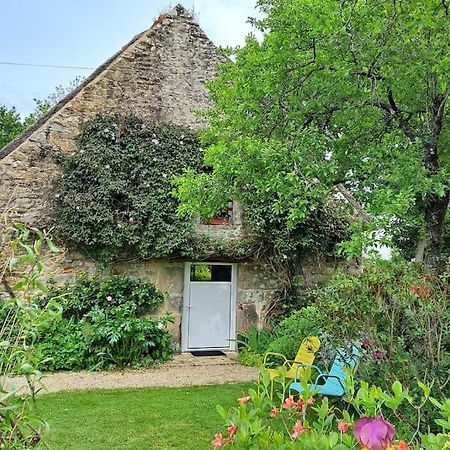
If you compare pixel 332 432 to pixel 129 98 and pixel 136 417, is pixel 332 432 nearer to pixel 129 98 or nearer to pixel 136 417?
pixel 136 417

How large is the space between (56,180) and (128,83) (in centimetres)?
284

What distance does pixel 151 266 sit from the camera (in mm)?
10211

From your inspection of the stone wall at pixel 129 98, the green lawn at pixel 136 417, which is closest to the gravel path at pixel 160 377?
the green lawn at pixel 136 417

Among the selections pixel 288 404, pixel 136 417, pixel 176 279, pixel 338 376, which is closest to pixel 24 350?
pixel 288 404

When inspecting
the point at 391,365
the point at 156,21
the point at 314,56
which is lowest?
the point at 391,365

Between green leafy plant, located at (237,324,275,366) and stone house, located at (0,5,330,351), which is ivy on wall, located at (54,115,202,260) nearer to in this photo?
stone house, located at (0,5,330,351)

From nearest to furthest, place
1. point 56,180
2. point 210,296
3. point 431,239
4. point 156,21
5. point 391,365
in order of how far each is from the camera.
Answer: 1. point 391,365
2. point 431,239
3. point 56,180
4. point 210,296
5. point 156,21

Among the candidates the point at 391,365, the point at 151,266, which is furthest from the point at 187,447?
the point at 151,266

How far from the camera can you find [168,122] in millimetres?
10805

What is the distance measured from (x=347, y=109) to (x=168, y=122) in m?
5.87

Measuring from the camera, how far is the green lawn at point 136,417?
189 inches

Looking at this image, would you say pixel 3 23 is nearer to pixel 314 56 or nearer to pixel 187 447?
pixel 314 56

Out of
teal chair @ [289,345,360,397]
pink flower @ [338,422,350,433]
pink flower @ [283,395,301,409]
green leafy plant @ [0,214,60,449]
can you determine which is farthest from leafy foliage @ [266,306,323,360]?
green leafy plant @ [0,214,60,449]

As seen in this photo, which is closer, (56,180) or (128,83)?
(56,180)
